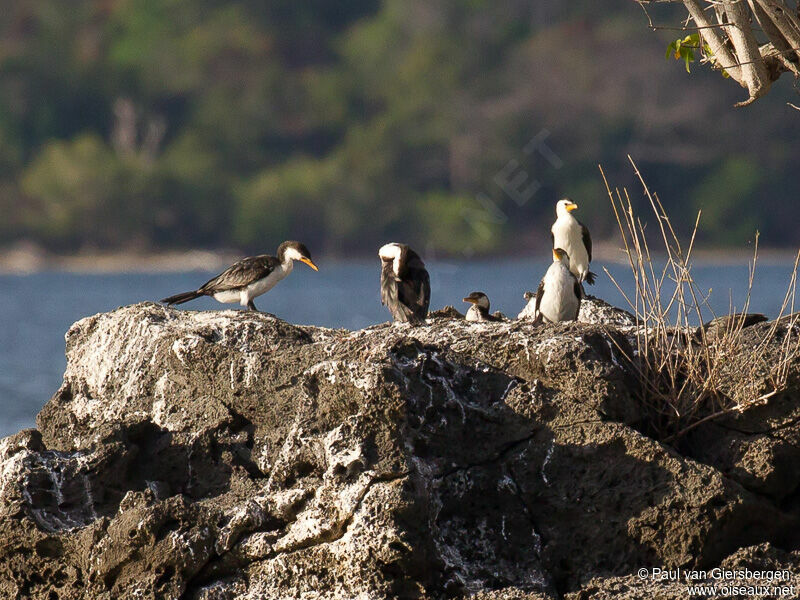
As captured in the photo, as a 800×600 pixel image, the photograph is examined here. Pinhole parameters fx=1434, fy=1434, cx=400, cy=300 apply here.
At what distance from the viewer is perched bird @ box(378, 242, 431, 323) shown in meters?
8.23

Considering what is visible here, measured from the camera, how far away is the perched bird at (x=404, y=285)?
324 inches

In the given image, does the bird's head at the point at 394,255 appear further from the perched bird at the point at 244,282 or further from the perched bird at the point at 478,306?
the perched bird at the point at 244,282

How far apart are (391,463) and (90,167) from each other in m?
52.2

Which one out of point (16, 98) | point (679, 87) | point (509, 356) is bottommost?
point (509, 356)

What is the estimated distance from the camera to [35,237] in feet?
186

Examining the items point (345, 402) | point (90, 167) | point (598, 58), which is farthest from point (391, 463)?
point (598, 58)

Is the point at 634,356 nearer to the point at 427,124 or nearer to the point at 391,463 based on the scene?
the point at 391,463

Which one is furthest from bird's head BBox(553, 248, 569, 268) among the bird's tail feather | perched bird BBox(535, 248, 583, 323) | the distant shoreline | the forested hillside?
the distant shoreline

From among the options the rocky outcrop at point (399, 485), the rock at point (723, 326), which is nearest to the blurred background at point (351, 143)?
the rock at point (723, 326)

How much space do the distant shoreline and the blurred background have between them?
0.09m

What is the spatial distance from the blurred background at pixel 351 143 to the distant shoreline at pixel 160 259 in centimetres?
9

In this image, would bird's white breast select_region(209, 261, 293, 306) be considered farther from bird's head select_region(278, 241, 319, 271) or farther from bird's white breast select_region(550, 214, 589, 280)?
bird's white breast select_region(550, 214, 589, 280)

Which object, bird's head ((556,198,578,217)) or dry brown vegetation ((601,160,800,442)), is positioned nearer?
dry brown vegetation ((601,160,800,442))

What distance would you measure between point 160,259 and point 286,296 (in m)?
10.6
